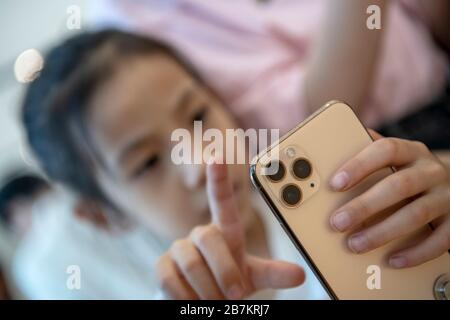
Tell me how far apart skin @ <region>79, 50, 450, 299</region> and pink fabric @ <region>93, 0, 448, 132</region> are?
2.2 inches

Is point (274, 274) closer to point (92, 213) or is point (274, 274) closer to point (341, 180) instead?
point (341, 180)

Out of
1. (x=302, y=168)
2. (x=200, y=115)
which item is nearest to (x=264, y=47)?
(x=200, y=115)

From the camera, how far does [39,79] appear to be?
14.1 inches

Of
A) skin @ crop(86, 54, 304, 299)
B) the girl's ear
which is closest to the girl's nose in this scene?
skin @ crop(86, 54, 304, 299)

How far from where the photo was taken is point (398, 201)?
25 cm

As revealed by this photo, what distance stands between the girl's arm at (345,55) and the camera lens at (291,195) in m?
0.09

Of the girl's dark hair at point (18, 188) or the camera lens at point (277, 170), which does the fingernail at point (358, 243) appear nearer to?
the camera lens at point (277, 170)

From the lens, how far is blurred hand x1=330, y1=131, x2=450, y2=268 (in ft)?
0.81

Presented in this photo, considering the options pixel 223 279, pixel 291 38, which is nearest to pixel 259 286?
pixel 223 279

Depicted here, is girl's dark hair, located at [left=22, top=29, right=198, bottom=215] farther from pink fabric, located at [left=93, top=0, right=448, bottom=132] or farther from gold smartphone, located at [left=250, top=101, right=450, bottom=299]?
gold smartphone, located at [left=250, top=101, right=450, bottom=299]

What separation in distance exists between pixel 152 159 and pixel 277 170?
0.13m

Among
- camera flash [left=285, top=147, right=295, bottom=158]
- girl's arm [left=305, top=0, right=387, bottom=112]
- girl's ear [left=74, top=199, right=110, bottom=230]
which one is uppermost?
girl's arm [left=305, top=0, right=387, bottom=112]
